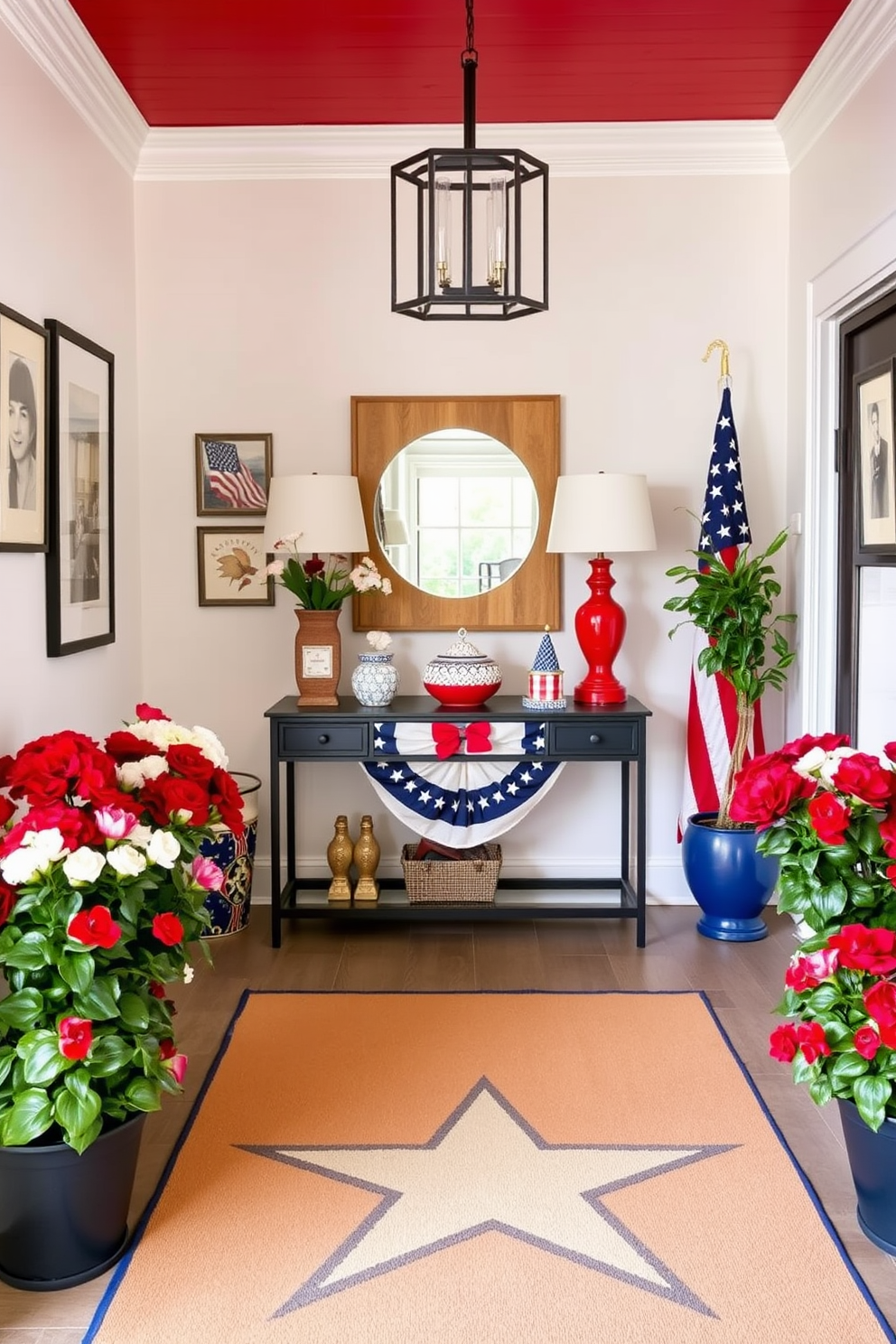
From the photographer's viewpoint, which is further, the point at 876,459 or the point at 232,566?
the point at 232,566

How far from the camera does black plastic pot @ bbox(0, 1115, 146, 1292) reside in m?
2.03

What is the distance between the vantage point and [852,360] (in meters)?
3.74

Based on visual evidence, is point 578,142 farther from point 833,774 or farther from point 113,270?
point 833,774

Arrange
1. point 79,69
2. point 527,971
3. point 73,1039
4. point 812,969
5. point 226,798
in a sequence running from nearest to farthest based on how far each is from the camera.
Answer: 1. point 73,1039
2. point 812,969
3. point 226,798
4. point 79,69
5. point 527,971

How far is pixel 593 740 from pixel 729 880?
675 millimetres

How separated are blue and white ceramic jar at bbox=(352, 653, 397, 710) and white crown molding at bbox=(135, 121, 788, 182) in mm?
1850

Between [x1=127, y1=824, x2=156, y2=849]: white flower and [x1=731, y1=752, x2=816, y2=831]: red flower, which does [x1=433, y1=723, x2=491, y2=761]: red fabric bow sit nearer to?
[x1=731, y1=752, x2=816, y2=831]: red flower

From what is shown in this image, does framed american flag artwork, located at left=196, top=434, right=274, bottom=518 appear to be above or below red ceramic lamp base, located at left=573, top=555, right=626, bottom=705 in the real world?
above

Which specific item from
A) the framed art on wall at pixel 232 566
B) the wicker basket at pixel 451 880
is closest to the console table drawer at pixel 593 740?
the wicker basket at pixel 451 880

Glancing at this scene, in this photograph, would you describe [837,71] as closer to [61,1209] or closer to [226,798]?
[226,798]

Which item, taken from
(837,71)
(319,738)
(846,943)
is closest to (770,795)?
(846,943)

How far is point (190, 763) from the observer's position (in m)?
2.37

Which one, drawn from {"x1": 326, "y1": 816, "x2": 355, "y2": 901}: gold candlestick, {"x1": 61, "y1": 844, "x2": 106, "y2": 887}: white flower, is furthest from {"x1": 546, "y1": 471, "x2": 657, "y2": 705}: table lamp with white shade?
{"x1": 61, "y1": 844, "x2": 106, "y2": 887}: white flower

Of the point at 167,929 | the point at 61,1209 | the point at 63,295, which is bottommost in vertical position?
the point at 61,1209
